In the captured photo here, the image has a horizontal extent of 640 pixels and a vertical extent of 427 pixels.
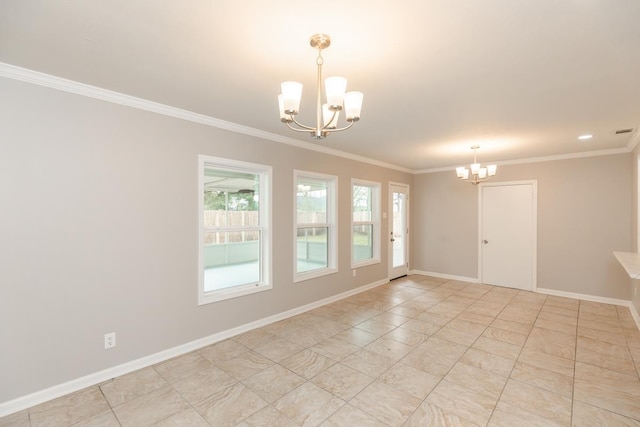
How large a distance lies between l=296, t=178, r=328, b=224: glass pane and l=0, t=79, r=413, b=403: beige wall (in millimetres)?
1304

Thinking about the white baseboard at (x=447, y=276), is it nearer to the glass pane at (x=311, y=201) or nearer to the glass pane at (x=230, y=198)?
the glass pane at (x=311, y=201)

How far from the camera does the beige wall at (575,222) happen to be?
466cm

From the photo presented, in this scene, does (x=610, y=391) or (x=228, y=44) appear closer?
(x=228, y=44)

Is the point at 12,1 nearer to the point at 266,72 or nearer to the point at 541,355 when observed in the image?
the point at 266,72

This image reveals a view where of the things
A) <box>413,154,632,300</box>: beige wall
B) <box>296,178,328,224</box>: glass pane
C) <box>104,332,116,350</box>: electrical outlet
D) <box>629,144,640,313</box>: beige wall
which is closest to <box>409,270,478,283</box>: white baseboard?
<box>413,154,632,300</box>: beige wall

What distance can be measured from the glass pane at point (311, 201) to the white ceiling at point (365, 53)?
4.75 feet

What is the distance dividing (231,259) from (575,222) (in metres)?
5.59

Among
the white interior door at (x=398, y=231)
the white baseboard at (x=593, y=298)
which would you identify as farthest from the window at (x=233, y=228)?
the white baseboard at (x=593, y=298)

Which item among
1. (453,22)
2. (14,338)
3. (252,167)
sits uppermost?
(453,22)

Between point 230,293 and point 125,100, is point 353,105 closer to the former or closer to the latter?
point 125,100

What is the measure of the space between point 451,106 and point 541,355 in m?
2.69

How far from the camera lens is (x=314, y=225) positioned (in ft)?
15.3

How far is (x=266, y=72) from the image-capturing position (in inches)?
87.4

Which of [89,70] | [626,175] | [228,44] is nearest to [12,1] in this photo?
[89,70]
